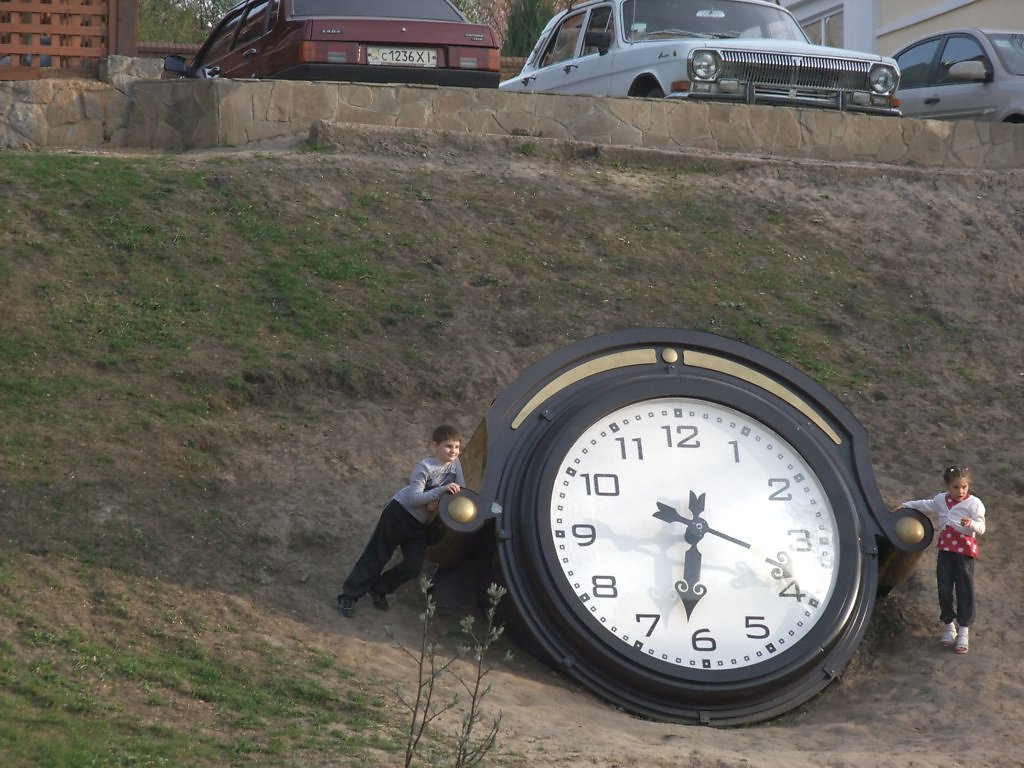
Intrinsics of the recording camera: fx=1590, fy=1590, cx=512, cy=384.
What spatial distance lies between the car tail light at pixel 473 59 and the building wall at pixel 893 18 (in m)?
11.5

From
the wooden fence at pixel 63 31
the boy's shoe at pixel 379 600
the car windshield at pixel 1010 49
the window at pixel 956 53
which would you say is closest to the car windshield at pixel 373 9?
the wooden fence at pixel 63 31

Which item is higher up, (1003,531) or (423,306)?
(423,306)

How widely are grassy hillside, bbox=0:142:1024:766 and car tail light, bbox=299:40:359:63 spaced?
71.3 inches

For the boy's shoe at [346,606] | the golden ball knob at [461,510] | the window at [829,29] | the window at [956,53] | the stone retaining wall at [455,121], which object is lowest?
the boy's shoe at [346,606]

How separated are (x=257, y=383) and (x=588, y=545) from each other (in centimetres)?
292

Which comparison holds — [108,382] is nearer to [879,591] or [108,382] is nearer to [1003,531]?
[879,591]

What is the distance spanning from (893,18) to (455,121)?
1491 cm

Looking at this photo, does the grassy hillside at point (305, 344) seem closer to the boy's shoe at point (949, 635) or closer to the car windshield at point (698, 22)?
the boy's shoe at point (949, 635)

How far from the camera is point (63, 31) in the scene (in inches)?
624

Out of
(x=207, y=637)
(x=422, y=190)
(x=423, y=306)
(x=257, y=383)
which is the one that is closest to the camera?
(x=207, y=637)

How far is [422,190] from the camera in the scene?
12.4 meters

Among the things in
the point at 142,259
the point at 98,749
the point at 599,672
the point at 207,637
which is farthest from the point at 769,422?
the point at 142,259

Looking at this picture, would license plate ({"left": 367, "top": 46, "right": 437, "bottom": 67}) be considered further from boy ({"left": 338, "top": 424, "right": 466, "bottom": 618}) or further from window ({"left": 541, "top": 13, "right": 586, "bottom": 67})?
boy ({"left": 338, "top": 424, "right": 466, "bottom": 618})

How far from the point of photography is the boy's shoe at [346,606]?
7.81m
